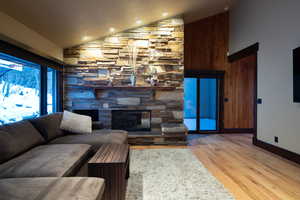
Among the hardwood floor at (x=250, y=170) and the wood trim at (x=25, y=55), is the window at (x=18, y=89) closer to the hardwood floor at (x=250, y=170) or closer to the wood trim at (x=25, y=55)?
the wood trim at (x=25, y=55)

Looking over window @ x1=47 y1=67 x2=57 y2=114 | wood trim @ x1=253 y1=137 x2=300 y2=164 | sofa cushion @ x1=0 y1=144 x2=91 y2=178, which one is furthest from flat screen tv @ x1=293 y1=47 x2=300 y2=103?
window @ x1=47 y1=67 x2=57 y2=114

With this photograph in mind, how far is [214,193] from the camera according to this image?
79.6 inches

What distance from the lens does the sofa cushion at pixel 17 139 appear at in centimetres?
180

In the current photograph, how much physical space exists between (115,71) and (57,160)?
314 cm

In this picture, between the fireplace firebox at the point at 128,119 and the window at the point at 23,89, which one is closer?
the window at the point at 23,89

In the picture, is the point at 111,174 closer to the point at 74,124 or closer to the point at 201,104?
the point at 74,124

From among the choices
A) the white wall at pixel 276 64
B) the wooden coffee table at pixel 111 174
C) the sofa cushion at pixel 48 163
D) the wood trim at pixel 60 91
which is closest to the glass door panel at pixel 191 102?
the white wall at pixel 276 64

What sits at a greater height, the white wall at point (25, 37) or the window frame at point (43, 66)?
the white wall at point (25, 37)

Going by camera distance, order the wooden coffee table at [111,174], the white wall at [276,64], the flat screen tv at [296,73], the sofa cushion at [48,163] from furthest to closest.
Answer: the white wall at [276,64] < the flat screen tv at [296,73] < the wooden coffee table at [111,174] < the sofa cushion at [48,163]

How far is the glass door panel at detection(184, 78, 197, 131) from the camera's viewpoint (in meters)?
5.57

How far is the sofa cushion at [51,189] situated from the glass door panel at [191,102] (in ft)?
15.4

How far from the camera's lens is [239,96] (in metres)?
5.64

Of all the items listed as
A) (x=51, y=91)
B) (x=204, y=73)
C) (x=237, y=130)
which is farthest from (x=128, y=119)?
(x=237, y=130)

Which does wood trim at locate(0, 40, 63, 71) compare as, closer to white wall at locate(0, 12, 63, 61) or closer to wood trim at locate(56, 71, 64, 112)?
white wall at locate(0, 12, 63, 61)
